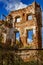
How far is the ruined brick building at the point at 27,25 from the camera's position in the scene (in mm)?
18453

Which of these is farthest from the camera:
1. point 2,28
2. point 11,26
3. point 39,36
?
point 11,26

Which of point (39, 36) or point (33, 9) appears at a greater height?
point (33, 9)

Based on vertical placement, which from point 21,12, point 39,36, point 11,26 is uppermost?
point 21,12

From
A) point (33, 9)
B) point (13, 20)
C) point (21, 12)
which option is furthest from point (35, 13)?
point (13, 20)

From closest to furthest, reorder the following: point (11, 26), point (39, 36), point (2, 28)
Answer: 1. point (39, 36)
2. point (2, 28)
3. point (11, 26)

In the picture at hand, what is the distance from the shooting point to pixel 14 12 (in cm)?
2108

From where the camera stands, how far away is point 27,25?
19.5 m

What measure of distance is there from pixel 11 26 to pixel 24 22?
2.03 metres

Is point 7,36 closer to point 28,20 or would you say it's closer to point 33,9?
point 28,20

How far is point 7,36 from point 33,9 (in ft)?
14.3

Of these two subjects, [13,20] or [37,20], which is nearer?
[37,20]

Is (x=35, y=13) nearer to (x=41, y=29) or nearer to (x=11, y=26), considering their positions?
(x=41, y=29)

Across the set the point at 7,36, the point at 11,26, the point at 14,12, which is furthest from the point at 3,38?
the point at 14,12

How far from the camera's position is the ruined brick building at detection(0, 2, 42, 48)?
60.5 ft
